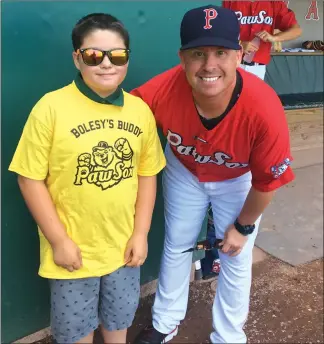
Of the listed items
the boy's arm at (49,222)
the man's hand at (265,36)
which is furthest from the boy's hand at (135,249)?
the man's hand at (265,36)

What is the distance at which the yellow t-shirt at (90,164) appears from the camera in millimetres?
1644

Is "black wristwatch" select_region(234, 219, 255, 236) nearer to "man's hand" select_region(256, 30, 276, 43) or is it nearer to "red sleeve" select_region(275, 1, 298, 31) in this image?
"man's hand" select_region(256, 30, 276, 43)

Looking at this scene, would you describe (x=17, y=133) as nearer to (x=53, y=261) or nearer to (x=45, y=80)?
(x=45, y=80)

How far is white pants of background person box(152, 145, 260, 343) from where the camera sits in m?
2.20

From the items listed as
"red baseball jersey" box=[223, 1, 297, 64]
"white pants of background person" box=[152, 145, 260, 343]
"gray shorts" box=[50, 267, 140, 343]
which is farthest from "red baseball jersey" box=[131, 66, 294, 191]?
"red baseball jersey" box=[223, 1, 297, 64]

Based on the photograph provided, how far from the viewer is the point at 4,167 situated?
201cm

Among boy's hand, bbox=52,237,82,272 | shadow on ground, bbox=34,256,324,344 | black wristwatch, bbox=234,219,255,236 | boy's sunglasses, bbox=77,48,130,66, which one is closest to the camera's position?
boy's sunglasses, bbox=77,48,130,66

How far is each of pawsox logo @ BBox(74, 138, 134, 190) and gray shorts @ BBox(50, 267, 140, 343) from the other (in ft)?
1.33

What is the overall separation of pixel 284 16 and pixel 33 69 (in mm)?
2428

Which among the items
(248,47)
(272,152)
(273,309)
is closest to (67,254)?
(272,152)

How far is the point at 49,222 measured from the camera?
170 centimetres

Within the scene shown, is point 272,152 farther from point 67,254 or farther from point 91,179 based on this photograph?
point 67,254

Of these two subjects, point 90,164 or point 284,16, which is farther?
point 284,16

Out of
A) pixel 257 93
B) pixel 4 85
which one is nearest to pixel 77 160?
pixel 4 85
